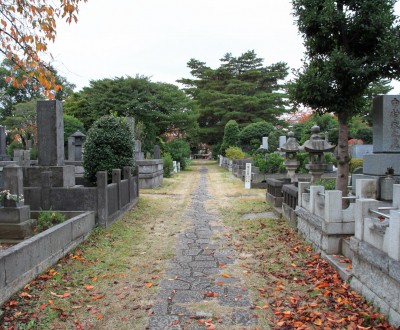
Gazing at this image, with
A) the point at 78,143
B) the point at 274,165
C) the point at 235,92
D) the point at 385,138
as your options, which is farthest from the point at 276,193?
the point at 235,92

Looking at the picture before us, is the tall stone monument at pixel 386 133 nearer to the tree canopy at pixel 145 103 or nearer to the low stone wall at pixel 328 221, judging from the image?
the low stone wall at pixel 328 221

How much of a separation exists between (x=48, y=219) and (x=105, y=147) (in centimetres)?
369

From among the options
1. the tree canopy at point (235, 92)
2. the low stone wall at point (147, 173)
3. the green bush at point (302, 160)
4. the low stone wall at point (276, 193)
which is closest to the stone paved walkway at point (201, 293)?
the low stone wall at point (276, 193)

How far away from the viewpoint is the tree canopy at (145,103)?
88.4ft

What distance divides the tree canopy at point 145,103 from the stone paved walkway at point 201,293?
70.7 feet

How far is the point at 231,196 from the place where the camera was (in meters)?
13.4

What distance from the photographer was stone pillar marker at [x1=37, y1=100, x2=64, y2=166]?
8.22 metres

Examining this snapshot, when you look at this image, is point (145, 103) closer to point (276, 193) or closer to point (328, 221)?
point (276, 193)

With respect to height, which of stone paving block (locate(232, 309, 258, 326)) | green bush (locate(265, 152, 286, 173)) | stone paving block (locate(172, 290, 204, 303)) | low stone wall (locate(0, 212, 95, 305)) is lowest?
stone paving block (locate(232, 309, 258, 326))

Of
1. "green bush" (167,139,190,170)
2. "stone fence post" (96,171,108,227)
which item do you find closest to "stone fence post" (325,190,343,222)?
"stone fence post" (96,171,108,227)

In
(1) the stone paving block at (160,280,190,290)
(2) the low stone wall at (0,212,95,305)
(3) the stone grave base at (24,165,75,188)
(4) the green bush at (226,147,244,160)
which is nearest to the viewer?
(2) the low stone wall at (0,212,95,305)

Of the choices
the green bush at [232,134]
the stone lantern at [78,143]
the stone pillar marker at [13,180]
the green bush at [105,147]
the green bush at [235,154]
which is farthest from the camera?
the green bush at [232,134]

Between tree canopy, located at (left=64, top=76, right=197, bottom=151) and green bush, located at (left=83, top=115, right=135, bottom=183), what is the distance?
55.0 feet

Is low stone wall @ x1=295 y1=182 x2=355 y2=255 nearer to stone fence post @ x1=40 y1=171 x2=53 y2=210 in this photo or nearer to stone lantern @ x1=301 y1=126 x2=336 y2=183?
stone lantern @ x1=301 y1=126 x2=336 y2=183
